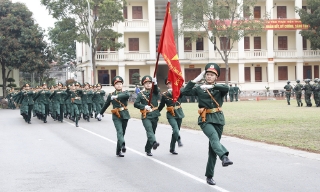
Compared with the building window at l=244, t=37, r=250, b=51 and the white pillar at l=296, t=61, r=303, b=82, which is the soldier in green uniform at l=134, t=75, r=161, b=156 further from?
the white pillar at l=296, t=61, r=303, b=82

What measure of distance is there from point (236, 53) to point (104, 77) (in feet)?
46.7

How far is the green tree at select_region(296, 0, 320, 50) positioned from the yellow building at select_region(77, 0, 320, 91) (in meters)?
2.20

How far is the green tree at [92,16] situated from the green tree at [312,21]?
1950 centimetres

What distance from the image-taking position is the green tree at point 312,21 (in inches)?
2015

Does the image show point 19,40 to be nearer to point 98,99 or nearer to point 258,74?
point 98,99

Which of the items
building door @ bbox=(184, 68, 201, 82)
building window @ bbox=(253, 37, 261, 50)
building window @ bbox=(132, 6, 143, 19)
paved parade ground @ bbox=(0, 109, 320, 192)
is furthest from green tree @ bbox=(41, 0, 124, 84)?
paved parade ground @ bbox=(0, 109, 320, 192)

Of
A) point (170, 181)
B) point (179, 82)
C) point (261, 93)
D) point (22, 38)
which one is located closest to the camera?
point (170, 181)

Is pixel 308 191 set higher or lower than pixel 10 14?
lower

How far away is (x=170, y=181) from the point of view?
348 inches

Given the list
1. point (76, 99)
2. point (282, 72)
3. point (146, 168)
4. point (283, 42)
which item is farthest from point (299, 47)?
point (146, 168)

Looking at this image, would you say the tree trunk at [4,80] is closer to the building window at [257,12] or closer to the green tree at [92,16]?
the green tree at [92,16]

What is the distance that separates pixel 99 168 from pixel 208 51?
4483cm

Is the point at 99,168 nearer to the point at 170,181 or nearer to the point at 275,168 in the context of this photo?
the point at 170,181

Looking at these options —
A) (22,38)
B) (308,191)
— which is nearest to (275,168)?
(308,191)
